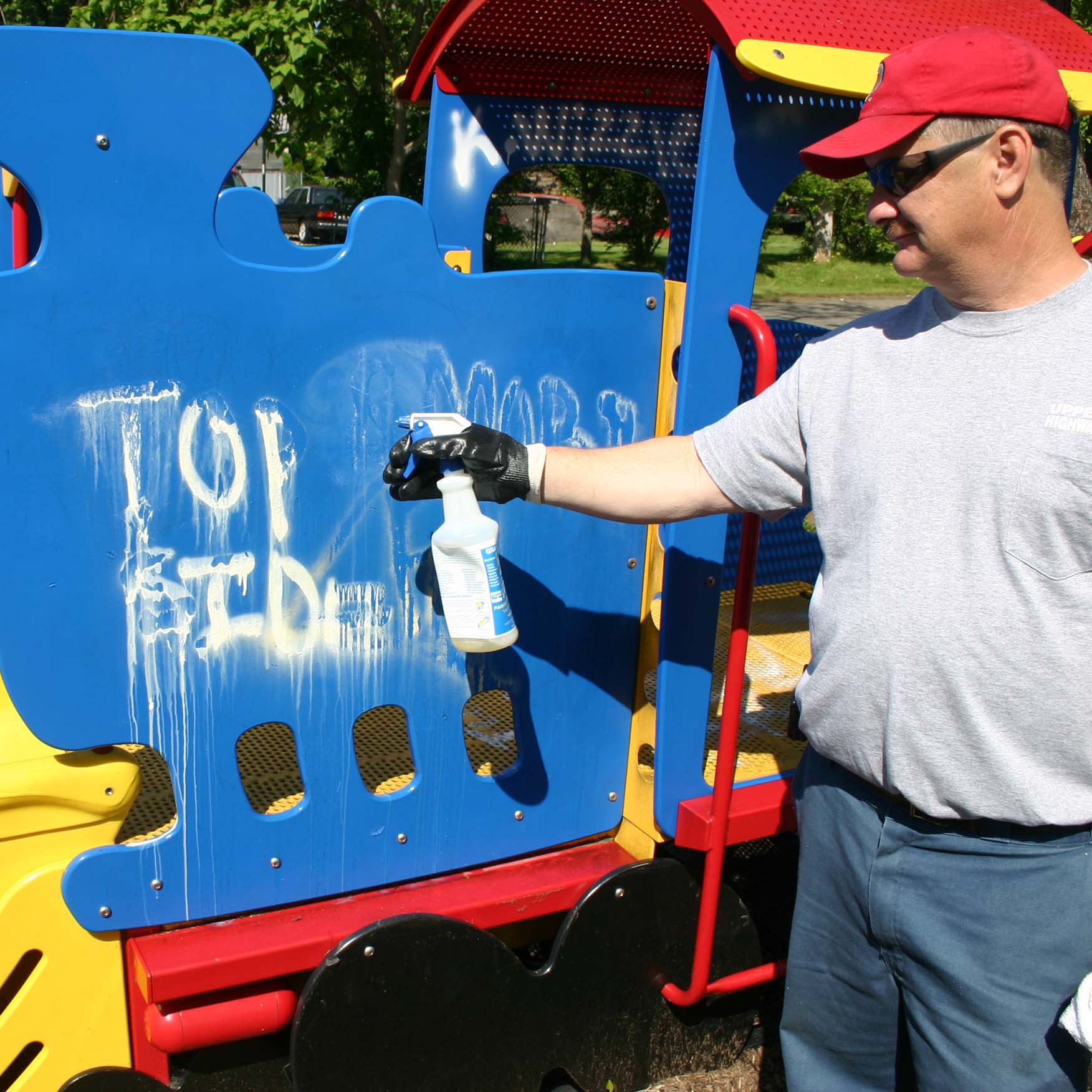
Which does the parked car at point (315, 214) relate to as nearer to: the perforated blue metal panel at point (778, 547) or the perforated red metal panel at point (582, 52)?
the perforated red metal panel at point (582, 52)

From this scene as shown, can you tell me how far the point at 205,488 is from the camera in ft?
6.42

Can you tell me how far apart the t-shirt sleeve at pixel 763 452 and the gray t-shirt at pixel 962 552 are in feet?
0.14

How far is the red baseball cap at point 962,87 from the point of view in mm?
1603

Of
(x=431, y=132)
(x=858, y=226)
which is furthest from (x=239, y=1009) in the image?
(x=858, y=226)

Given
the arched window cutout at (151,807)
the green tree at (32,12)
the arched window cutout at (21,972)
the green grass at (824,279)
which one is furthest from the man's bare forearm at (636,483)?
the green tree at (32,12)

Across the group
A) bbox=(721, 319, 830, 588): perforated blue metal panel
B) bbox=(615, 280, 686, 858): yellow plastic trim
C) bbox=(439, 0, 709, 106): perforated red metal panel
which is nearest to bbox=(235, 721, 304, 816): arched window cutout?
bbox=(615, 280, 686, 858): yellow plastic trim

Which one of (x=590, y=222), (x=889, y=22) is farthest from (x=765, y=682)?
(x=590, y=222)

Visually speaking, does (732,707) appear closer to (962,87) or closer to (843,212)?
(962,87)

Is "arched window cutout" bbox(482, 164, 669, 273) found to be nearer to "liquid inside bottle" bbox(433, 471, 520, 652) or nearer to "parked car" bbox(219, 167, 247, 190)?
"parked car" bbox(219, 167, 247, 190)

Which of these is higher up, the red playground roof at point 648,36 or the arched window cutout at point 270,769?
the red playground roof at point 648,36

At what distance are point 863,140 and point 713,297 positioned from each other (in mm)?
543

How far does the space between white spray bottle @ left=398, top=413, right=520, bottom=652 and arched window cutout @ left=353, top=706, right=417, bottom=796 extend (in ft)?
1.79

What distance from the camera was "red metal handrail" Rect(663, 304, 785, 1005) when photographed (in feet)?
7.00

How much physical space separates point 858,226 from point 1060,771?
94.7 ft
